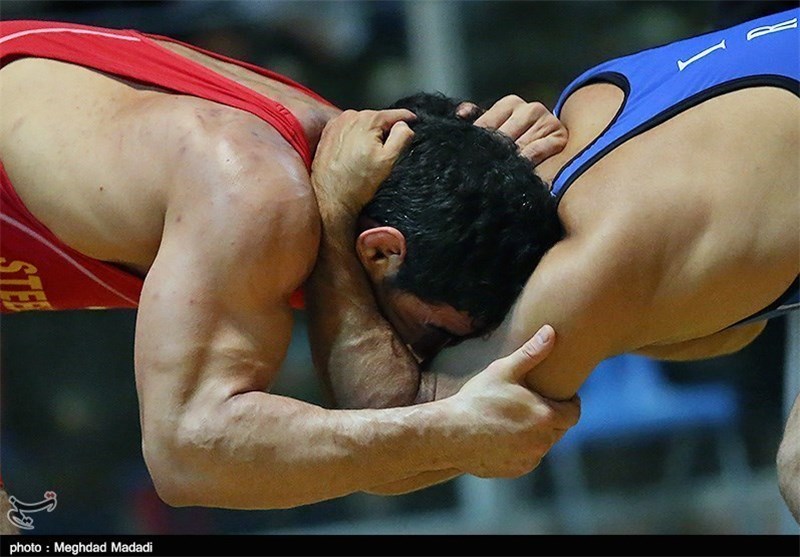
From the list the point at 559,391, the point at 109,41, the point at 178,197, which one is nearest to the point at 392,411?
the point at 559,391

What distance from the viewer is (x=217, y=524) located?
12.0 feet

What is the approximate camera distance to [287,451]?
6.03 ft

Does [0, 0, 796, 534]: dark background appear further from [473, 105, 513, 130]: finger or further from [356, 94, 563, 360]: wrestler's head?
[356, 94, 563, 360]: wrestler's head

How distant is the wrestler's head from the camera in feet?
6.26

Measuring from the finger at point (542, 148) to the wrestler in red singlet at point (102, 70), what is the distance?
0.36m

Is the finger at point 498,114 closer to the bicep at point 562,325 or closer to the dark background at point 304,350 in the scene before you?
the bicep at point 562,325

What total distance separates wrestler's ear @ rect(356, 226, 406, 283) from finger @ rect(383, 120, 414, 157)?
111 millimetres

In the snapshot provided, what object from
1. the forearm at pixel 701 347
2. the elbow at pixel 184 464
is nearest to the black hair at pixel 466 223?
the elbow at pixel 184 464

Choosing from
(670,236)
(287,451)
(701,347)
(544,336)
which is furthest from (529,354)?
(701,347)

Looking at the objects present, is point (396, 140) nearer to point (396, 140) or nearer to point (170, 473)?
point (396, 140)

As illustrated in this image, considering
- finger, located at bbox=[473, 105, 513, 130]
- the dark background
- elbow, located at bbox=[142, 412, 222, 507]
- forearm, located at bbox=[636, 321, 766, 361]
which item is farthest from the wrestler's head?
the dark background

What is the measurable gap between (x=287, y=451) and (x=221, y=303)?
24cm

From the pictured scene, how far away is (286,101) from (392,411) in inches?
20.9

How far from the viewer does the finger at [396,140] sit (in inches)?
76.0
